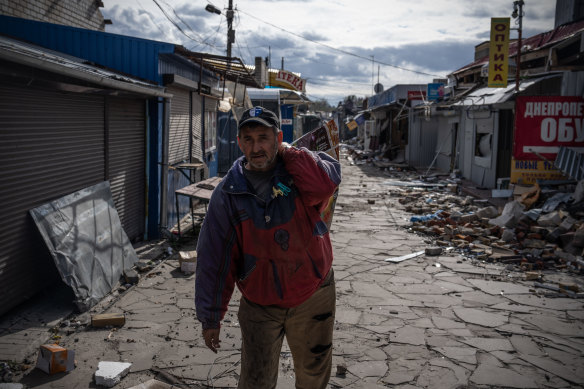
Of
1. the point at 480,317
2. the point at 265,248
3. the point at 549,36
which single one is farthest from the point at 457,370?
the point at 549,36

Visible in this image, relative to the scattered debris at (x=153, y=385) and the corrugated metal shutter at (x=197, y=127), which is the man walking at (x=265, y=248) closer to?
the scattered debris at (x=153, y=385)

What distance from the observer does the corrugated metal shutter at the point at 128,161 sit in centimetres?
756

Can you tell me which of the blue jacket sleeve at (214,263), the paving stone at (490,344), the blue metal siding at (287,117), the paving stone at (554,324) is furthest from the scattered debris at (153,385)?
the blue metal siding at (287,117)

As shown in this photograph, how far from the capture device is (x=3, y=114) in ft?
16.1

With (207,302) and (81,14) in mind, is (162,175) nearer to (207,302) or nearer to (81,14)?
(207,302)

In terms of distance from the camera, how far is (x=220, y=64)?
33.5 feet

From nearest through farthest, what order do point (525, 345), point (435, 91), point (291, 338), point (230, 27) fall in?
point (291, 338) < point (525, 345) < point (435, 91) < point (230, 27)

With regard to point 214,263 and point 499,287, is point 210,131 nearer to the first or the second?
point 499,287

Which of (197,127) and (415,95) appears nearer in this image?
(197,127)

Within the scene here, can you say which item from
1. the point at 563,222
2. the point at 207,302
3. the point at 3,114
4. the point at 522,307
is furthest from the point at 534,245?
the point at 3,114

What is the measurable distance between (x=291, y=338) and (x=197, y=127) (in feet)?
32.2

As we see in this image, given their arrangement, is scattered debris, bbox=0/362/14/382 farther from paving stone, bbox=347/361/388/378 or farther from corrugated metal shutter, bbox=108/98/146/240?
corrugated metal shutter, bbox=108/98/146/240

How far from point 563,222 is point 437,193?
263 inches

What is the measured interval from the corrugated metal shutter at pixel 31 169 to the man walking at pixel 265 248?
11.3ft
